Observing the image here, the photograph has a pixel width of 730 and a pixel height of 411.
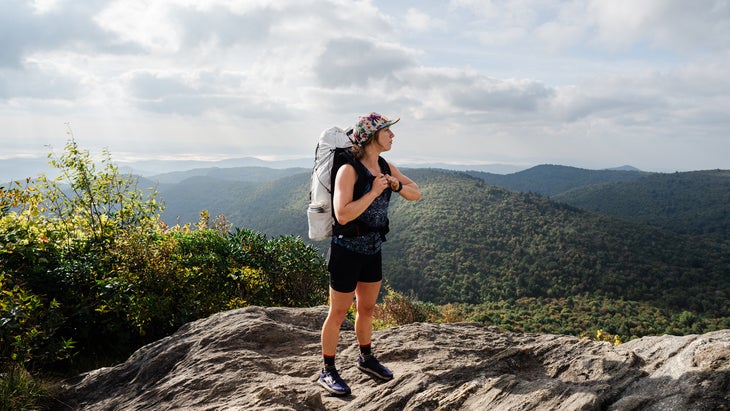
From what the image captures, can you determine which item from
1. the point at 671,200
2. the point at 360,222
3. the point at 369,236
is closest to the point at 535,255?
the point at 369,236

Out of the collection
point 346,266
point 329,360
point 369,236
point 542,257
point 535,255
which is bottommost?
point 542,257

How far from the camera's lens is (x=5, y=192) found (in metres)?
7.11

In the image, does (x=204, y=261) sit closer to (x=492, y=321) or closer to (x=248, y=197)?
(x=492, y=321)

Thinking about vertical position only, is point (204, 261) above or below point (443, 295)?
above

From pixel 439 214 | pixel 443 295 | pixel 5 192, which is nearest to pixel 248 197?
pixel 439 214

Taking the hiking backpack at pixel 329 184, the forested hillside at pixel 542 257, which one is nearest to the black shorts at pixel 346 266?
the hiking backpack at pixel 329 184

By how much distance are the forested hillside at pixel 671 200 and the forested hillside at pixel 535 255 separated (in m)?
31.9

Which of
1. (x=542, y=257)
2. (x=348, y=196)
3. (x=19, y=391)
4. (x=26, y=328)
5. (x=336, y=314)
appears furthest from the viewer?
(x=542, y=257)

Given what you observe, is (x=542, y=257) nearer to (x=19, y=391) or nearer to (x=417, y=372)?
Result: (x=417, y=372)

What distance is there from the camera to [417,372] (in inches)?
155

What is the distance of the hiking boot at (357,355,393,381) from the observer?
13.4 ft

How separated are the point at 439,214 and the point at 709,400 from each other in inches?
3578

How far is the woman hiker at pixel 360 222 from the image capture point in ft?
11.5

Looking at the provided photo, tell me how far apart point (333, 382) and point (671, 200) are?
164661 millimetres
